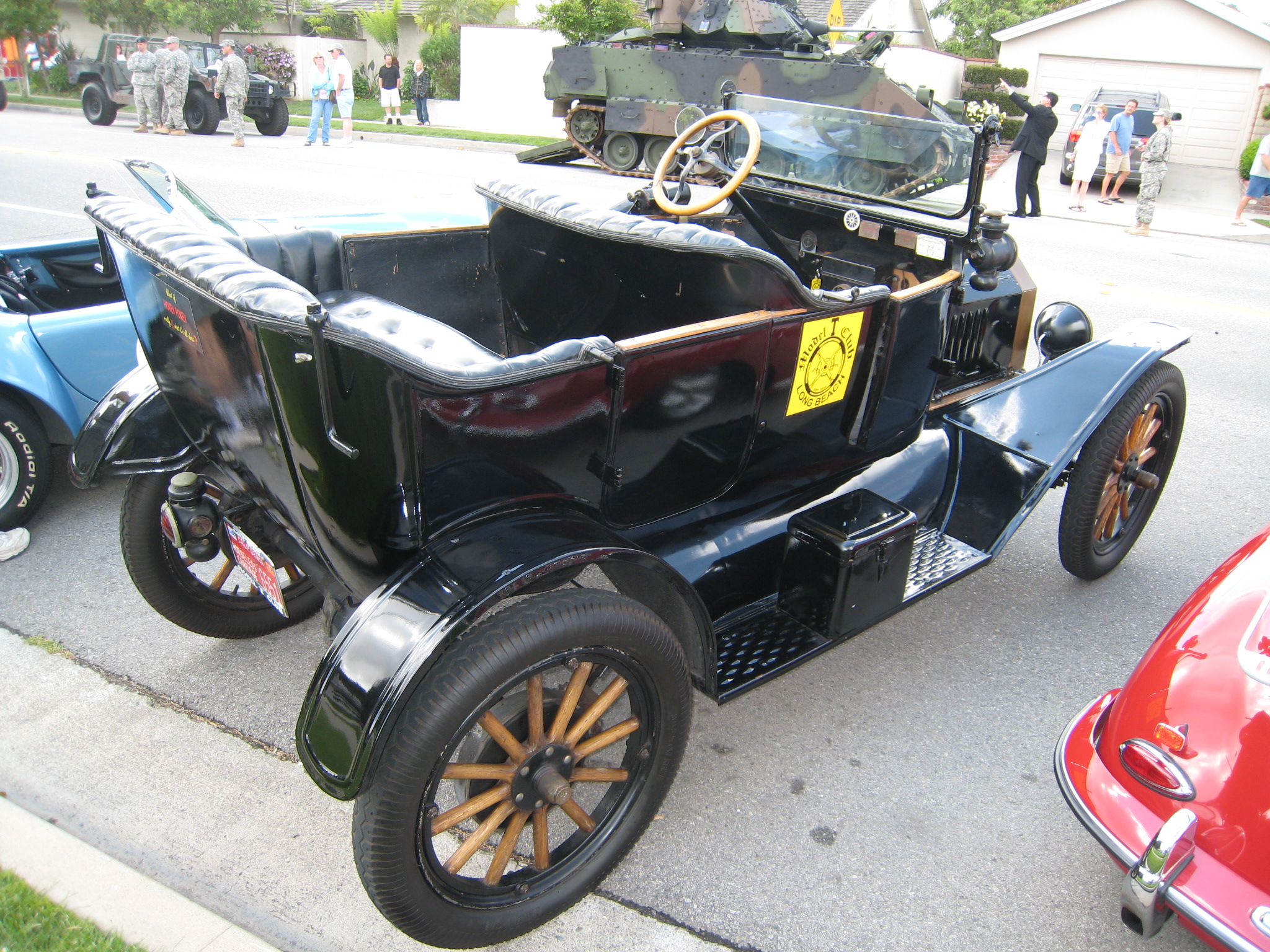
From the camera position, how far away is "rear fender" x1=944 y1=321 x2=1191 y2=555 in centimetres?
302

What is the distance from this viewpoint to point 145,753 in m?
2.55

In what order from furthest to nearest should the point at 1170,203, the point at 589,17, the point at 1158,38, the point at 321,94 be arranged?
the point at 1158,38 → the point at 589,17 → the point at 321,94 → the point at 1170,203

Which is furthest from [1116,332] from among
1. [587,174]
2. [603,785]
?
[587,174]

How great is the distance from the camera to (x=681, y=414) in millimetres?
2264

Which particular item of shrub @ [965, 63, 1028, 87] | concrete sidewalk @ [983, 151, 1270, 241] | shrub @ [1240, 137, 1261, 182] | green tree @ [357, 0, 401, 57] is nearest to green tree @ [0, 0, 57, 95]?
green tree @ [357, 0, 401, 57]

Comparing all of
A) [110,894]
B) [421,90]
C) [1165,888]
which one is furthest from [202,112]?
[1165,888]

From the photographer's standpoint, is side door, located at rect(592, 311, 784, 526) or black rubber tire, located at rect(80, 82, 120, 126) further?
black rubber tire, located at rect(80, 82, 120, 126)

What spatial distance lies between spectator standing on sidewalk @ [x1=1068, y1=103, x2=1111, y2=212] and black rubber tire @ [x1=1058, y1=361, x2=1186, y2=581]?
1098 centimetres

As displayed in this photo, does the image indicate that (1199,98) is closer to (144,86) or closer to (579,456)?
(144,86)

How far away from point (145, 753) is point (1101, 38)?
27168 millimetres

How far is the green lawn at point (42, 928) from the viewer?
1.89 meters

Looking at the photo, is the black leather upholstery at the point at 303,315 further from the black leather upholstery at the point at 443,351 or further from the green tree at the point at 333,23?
the green tree at the point at 333,23

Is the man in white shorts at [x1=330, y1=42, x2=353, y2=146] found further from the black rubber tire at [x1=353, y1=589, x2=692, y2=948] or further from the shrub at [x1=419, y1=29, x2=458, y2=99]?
the black rubber tire at [x1=353, y1=589, x2=692, y2=948]

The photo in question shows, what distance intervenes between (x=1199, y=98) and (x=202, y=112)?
74.2 ft
